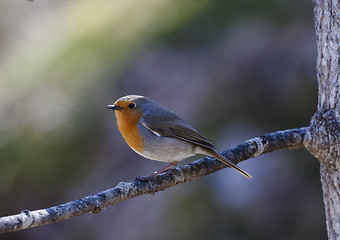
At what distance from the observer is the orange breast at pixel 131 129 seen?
4.09 m

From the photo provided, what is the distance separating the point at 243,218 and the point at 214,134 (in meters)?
1.20

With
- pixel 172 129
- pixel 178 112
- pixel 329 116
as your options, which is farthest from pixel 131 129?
pixel 178 112

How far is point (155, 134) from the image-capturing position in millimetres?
4199

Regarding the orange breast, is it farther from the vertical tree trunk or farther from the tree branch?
the vertical tree trunk

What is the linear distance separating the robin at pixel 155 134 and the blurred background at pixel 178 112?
214cm

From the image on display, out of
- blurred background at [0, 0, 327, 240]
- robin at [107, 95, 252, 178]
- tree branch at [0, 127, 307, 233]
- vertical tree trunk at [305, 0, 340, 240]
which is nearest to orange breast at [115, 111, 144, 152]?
robin at [107, 95, 252, 178]

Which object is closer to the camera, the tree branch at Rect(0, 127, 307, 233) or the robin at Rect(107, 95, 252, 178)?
the tree branch at Rect(0, 127, 307, 233)

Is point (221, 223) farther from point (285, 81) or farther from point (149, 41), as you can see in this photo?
point (149, 41)

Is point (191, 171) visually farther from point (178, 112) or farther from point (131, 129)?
point (178, 112)

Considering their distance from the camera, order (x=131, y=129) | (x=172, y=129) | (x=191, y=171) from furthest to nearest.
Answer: (x=172, y=129), (x=131, y=129), (x=191, y=171)

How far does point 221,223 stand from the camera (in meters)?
6.10

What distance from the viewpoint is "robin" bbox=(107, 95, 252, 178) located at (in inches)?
162

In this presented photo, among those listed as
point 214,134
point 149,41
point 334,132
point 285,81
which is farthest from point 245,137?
point 334,132

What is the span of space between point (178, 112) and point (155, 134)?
2721 mm
